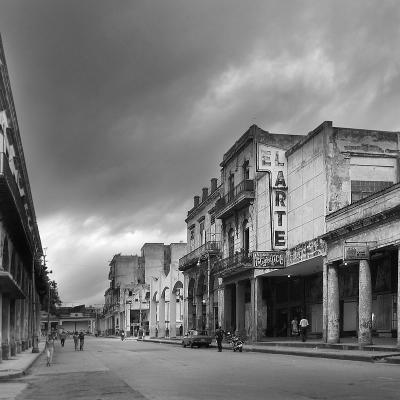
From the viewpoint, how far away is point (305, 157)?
3891 centimetres

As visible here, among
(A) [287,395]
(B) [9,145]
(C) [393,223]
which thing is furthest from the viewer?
(B) [9,145]

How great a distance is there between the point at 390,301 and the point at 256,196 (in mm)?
14582

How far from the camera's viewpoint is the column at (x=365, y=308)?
1155 inches

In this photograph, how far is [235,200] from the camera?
48281 mm

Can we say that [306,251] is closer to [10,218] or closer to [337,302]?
[337,302]

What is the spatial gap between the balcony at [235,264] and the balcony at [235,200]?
3.36m

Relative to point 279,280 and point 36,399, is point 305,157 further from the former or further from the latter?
point 36,399

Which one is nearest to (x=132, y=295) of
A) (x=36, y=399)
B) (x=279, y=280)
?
(x=279, y=280)

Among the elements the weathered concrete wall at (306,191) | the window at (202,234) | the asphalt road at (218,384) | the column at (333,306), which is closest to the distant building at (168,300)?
the window at (202,234)

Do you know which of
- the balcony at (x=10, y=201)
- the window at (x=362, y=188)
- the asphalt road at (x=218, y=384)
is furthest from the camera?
the window at (x=362, y=188)

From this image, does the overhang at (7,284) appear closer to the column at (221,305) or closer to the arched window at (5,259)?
the arched window at (5,259)

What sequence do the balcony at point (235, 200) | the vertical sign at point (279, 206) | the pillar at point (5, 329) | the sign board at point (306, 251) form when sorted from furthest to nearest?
the balcony at point (235, 200) < the vertical sign at point (279, 206) < the sign board at point (306, 251) < the pillar at point (5, 329)

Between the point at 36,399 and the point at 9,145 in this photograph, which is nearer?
the point at 36,399

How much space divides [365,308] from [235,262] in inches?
708
